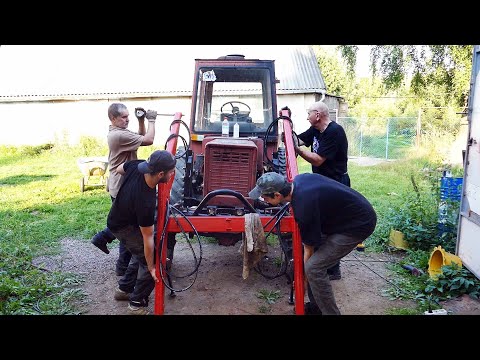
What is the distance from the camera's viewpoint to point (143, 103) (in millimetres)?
16031

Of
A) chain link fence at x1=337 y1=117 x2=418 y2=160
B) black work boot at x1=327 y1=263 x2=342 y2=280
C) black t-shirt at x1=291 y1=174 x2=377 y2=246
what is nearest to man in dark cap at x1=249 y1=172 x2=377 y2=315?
black t-shirt at x1=291 y1=174 x2=377 y2=246

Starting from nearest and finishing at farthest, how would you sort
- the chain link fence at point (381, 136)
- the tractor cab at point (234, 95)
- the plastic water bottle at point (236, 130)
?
the plastic water bottle at point (236, 130), the tractor cab at point (234, 95), the chain link fence at point (381, 136)

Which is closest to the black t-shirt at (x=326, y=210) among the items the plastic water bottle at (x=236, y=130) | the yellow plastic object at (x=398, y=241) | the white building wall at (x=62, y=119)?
the plastic water bottle at (x=236, y=130)

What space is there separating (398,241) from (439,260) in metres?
0.98

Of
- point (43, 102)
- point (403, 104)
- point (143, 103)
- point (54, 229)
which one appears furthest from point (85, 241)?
point (403, 104)

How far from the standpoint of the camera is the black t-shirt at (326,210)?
3.20 metres

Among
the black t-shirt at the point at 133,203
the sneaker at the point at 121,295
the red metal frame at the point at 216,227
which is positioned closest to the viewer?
the black t-shirt at the point at 133,203

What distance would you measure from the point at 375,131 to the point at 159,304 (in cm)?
1237

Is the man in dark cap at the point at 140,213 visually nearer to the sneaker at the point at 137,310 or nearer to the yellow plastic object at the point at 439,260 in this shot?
the sneaker at the point at 137,310

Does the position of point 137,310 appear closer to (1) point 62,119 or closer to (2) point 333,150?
(2) point 333,150

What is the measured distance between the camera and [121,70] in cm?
1773

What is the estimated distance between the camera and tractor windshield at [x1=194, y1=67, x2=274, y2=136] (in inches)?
203

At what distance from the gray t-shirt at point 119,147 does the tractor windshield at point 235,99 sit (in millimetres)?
1179

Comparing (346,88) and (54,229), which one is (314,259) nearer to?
(54,229)
